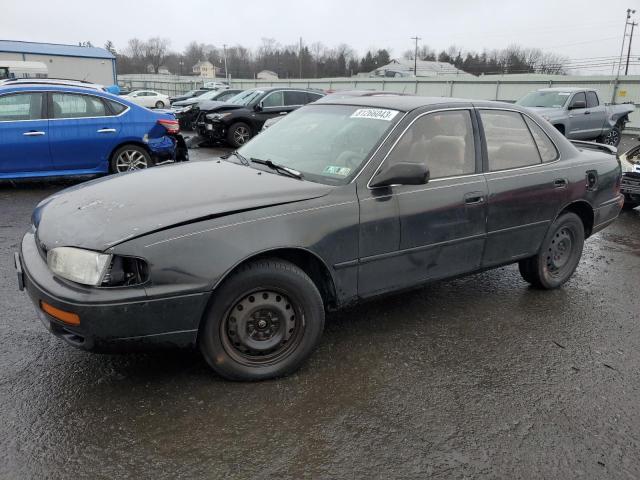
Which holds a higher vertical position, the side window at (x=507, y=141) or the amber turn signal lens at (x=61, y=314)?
the side window at (x=507, y=141)

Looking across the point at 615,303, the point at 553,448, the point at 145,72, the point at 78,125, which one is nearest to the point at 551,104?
the point at 615,303

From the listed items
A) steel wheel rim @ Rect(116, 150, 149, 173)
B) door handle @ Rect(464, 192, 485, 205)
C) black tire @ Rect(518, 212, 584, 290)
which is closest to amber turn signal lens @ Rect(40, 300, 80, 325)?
door handle @ Rect(464, 192, 485, 205)

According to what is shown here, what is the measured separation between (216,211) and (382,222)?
1.09 metres

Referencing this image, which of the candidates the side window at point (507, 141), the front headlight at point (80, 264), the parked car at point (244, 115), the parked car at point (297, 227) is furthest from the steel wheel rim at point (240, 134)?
the front headlight at point (80, 264)

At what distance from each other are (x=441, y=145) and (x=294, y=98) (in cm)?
1127

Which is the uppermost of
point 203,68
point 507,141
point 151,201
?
point 203,68

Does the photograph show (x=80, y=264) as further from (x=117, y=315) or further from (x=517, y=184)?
(x=517, y=184)

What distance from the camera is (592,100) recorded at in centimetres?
1438

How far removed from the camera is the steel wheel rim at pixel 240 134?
44.6ft

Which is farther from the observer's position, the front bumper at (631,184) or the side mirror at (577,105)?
the side mirror at (577,105)

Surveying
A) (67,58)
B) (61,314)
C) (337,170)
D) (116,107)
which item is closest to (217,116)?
(116,107)

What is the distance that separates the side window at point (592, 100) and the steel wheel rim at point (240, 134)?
939 cm

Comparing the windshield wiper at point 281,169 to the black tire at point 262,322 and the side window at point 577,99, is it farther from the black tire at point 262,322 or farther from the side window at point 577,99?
the side window at point 577,99

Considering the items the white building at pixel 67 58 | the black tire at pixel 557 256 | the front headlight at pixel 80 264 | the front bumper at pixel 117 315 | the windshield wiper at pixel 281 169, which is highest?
the white building at pixel 67 58
